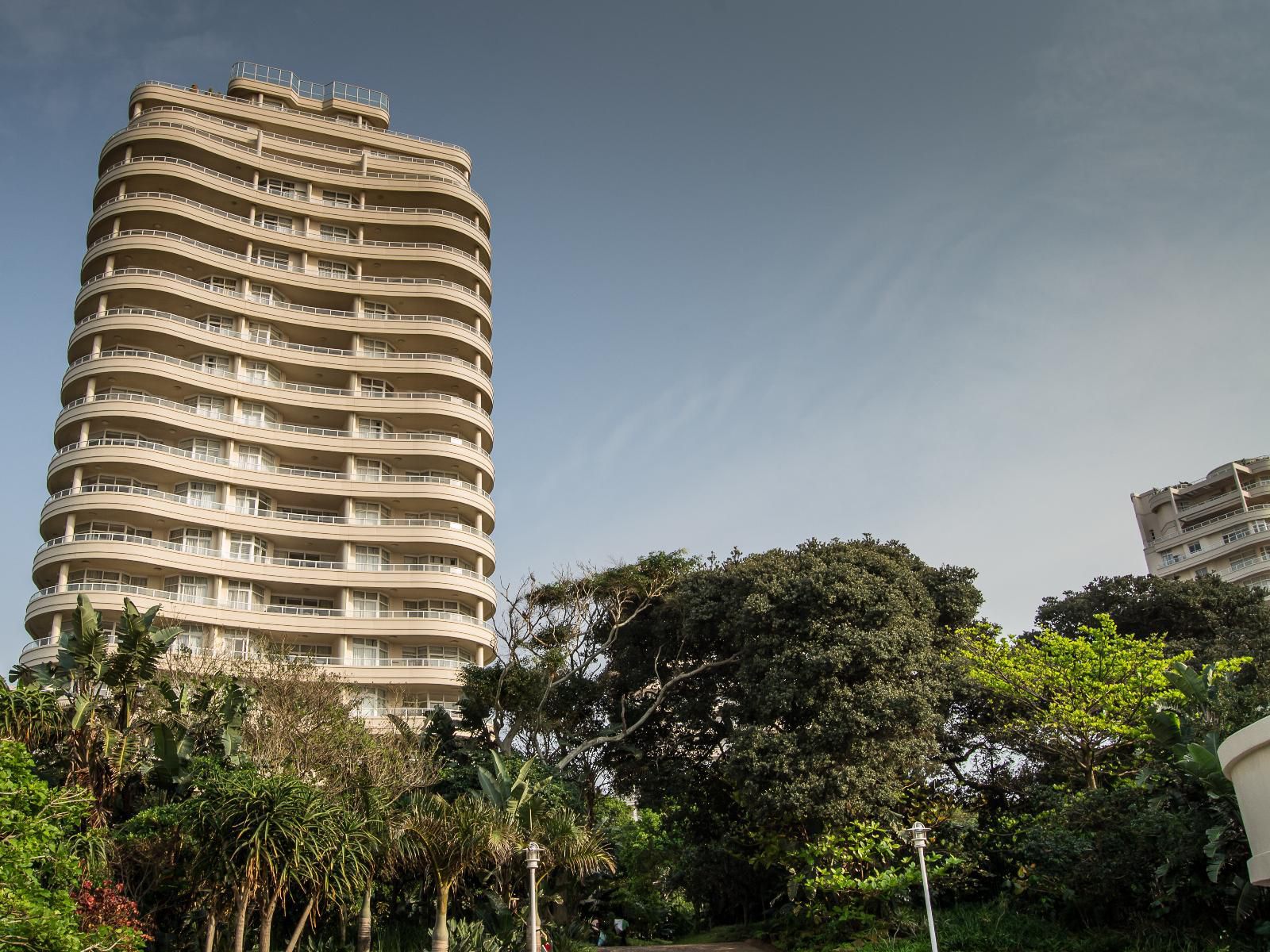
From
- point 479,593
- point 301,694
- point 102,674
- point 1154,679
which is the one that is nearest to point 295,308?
point 479,593

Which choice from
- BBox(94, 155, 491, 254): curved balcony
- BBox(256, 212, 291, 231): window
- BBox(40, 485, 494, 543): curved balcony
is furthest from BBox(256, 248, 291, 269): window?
BBox(40, 485, 494, 543): curved balcony

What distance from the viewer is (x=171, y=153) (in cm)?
→ 6228

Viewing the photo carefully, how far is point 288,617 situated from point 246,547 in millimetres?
4677

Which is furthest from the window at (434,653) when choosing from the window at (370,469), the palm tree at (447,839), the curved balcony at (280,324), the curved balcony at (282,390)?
Answer: the palm tree at (447,839)

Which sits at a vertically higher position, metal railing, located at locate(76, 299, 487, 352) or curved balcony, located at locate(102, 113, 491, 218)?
curved balcony, located at locate(102, 113, 491, 218)

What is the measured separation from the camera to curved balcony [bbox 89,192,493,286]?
59375 millimetres

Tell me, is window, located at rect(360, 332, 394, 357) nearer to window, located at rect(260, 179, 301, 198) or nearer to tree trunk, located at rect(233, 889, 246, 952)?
window, located at rect(260, 179, 301, 198)

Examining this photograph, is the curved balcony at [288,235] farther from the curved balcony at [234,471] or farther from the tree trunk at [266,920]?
the tree trunk at [266,920]

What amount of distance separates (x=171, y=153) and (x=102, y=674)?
46.1 m

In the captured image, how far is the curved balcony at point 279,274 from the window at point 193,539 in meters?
15.2

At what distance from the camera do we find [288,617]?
53125 millimetres

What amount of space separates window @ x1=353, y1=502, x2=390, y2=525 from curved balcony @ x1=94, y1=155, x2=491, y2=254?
17996 millimetres

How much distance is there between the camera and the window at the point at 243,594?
5341 cm

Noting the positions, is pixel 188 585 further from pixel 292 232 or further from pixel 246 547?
pixel 292 232
